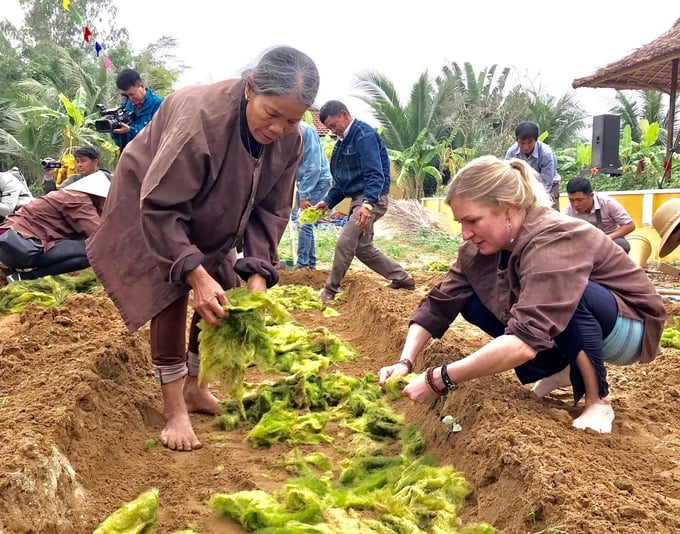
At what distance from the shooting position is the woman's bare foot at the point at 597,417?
9.92 ft

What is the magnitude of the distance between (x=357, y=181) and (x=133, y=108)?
2.99m

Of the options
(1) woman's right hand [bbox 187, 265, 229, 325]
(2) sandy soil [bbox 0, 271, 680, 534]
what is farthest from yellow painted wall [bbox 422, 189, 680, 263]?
(1) woman's right hand [bbox 187, 265, 229, 325]

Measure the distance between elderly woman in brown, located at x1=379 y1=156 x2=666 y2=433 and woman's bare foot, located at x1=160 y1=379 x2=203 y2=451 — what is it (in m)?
1.06

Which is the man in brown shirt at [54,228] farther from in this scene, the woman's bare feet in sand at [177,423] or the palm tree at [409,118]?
the palm tree at [409,118]

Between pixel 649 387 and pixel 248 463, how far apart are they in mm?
2601

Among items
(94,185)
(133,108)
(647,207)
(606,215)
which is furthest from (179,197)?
(647,207)

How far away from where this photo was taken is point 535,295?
8.77 feet

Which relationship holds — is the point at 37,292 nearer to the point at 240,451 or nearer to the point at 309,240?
the point at 240,451

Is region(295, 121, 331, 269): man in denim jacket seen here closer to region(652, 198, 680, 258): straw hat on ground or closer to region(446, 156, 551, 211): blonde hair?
region(652, 198, 680, 258): straw hat on ground

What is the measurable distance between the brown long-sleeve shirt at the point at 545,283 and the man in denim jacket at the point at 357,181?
147 inches

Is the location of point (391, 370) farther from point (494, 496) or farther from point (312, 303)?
point (312, 303)

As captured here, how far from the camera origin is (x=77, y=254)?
6945 millimetres

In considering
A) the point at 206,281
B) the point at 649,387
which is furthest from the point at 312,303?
the point at 206,281

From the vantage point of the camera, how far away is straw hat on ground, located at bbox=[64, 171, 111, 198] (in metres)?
6.59
